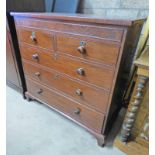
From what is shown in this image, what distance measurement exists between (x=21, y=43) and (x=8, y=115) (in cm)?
78

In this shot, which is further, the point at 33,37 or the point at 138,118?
the point at 33,37

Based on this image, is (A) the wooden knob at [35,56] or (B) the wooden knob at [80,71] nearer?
(B) the wooden knob at [80,71]

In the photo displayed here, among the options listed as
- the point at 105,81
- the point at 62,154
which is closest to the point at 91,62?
the point at 105,81

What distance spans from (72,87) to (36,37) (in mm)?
527

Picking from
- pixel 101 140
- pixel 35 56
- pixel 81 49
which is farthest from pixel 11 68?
pixel 101 140

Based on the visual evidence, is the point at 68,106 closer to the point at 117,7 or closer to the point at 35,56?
the point at 35,56

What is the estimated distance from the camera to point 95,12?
4.90ft

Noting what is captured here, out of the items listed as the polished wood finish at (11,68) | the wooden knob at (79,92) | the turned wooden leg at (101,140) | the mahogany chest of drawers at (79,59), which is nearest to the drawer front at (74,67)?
the mahogany chest of drawers at (79,59)

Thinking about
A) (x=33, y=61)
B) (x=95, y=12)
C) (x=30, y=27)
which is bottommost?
(x=33, y=61)

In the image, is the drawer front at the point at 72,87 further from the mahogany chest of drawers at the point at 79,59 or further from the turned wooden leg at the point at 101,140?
the turned wooden leg at the point at 101,140

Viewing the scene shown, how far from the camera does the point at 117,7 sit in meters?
1.34

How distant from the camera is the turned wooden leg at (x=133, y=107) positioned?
89 cm

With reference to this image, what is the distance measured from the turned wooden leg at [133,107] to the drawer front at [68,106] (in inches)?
7.7
